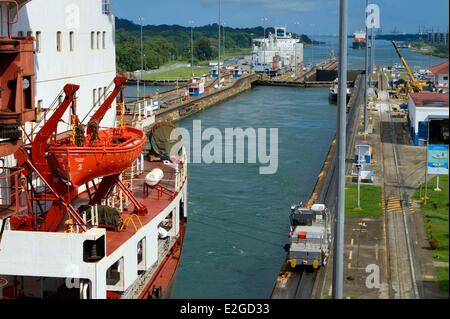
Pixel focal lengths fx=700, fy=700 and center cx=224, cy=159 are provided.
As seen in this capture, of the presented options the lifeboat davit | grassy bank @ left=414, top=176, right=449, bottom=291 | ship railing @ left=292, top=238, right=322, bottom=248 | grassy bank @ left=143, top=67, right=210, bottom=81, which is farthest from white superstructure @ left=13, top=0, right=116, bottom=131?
grassy bank @ left=143, top=67, right=210, bottom=81

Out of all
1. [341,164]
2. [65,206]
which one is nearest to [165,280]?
[65,206]

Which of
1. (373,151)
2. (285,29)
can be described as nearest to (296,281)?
(373,151)

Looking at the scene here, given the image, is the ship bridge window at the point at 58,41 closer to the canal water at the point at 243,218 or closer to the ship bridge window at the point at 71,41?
the ship bridge window at the point at 71,41

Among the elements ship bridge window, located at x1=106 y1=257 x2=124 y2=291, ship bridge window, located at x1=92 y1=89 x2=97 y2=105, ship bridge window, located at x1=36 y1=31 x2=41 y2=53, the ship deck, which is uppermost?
ship bridge window, located at x1=36 y1=31 x2=41 y2=53

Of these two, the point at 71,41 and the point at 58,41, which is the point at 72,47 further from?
the point at 58,41

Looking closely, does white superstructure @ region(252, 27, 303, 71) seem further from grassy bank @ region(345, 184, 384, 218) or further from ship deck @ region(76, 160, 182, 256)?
ship deck @ region(76, 160, 182, 256)

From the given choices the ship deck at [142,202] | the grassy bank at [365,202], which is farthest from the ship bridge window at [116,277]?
the grassy bank at [365,202]
